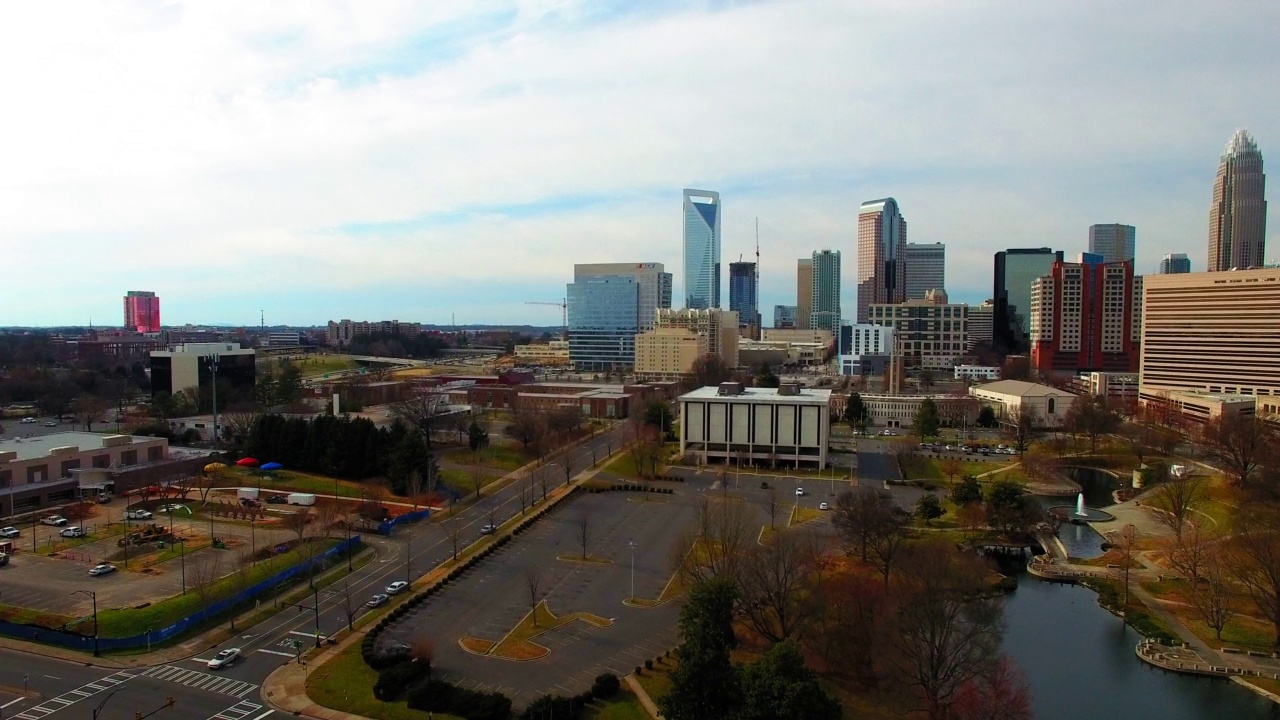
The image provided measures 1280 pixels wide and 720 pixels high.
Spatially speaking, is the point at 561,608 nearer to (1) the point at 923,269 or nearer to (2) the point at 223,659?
(2) the point at 223,659

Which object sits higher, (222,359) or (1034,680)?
(222,359)

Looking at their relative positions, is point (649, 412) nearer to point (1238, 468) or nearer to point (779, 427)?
point (779, 427)

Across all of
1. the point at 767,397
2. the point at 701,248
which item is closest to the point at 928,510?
the point at 767,397

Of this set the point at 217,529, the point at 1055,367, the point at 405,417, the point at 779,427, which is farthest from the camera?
the point at 1055,367

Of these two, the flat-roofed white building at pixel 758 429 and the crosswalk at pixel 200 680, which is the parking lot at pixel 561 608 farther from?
the flat-roofed white building at pixel 758 429

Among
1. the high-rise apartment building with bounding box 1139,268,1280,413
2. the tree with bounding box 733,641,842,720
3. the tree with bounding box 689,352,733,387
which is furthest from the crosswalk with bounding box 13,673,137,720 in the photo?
the high-rise apartment building with bounding box 1139,268,1280,413

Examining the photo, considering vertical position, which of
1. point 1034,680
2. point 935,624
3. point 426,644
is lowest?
point 1034,680

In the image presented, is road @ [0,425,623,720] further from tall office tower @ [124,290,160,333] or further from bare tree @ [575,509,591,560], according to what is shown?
tall office tower @ [124,290,160,333]

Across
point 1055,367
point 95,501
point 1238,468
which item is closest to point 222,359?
point 95,501
